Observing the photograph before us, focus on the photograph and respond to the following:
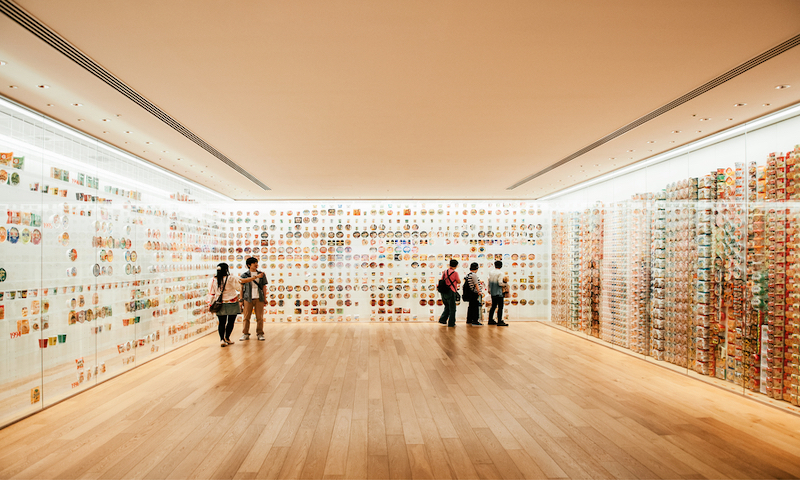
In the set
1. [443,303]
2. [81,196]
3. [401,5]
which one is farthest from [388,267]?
[401,5]

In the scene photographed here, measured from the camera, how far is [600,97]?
4707 mm

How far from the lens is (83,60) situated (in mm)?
3818

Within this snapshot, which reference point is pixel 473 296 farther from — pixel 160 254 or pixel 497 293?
pixel 160 254

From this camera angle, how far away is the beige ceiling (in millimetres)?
3125

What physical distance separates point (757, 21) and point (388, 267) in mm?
9999

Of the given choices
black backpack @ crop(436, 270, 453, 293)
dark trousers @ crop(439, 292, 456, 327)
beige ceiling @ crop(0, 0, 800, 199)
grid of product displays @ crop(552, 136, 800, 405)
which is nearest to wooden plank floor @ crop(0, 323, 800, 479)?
grid of product displays @ crop(552, 136, 800, 405)

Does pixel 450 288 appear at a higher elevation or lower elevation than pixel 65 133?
lower

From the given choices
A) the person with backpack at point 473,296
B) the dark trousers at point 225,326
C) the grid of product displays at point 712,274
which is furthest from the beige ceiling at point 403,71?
the person with backpack at point 473,296

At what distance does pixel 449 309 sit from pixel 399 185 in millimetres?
3726

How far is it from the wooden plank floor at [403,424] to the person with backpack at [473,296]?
161 inches

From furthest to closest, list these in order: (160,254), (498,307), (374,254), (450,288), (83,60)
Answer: (374,254) < (498,307) < (450,288) < (160,254) < (83,60)

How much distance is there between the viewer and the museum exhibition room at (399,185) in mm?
3465

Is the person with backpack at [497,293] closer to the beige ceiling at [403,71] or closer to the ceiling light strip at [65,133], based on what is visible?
the beige ceiling at [403,71]

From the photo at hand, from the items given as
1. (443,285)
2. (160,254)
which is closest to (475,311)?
(443,285)
